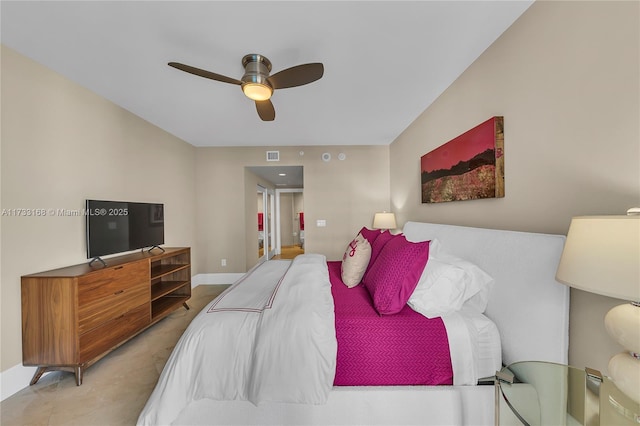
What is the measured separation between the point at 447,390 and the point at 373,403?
1.30ft

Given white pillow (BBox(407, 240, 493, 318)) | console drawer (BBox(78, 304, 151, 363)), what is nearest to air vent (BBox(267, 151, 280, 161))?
console drawer (BBox(78, 304, 151, 363))

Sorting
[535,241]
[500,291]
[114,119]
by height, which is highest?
[114,119]

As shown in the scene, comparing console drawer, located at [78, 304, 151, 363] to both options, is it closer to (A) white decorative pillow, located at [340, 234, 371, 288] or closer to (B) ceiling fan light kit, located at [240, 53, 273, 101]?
(A) white decorative pillow, located at [340, 234, 371, 288]

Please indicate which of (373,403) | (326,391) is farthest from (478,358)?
(326,391)

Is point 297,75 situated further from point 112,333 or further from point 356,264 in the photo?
point 112,333

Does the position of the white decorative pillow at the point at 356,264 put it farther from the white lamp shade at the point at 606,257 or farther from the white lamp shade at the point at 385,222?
the white lamp shade at the point at 385,222

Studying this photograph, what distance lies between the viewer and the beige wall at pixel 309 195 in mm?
4281

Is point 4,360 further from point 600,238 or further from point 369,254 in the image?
point 600,238

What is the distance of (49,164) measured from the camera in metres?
1.97

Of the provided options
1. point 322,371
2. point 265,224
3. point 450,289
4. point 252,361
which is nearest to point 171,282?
point 252,361

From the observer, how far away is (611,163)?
1.01m

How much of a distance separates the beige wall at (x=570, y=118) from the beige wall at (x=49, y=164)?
358 centimetres

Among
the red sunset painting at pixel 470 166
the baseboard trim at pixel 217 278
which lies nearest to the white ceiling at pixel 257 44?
the red sunset painting at pixel 470 166

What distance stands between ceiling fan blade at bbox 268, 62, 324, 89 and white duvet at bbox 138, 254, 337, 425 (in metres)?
1.54
